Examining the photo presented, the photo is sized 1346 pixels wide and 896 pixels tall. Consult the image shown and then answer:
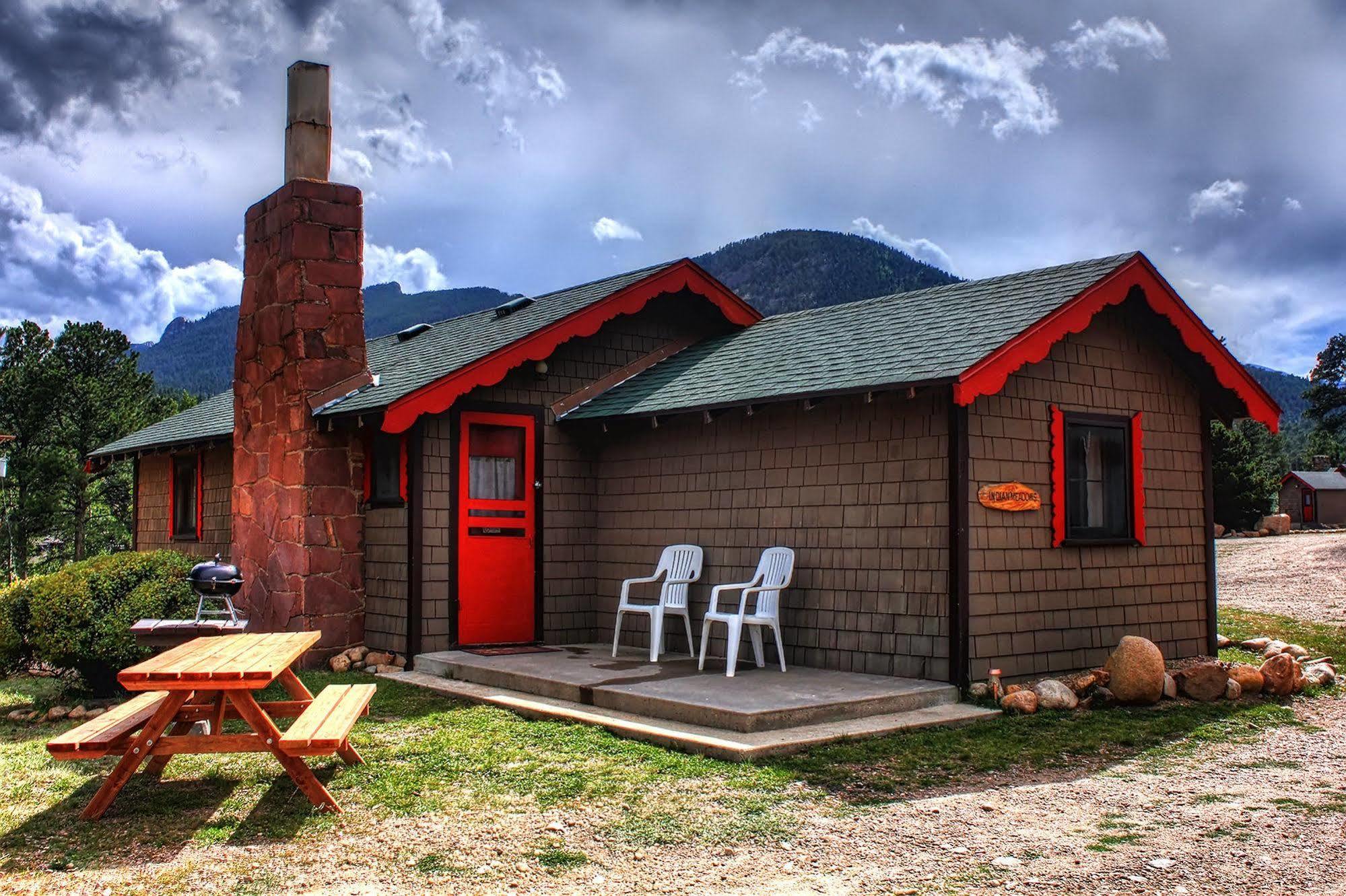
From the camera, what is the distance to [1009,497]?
7.73 metres

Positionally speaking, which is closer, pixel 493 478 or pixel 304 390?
pixel 304 390

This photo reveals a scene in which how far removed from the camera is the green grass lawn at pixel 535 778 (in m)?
4.48

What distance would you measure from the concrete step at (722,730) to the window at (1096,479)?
2.01 metres

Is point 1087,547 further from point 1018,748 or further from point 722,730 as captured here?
point 722,730

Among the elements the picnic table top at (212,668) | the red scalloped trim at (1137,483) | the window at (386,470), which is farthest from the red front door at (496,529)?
the red scalloped trim at (1137,483)

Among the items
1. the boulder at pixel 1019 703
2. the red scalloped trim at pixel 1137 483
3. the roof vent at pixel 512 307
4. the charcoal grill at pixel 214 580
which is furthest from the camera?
the roof vent at pixel 512 307

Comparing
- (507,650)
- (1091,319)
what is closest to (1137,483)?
(1091,319)

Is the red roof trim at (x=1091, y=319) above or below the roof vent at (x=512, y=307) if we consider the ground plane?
below

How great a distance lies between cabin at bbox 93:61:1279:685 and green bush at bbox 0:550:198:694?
1270mm

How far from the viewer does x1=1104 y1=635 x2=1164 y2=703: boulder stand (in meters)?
7.30

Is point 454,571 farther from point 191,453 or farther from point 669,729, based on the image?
point 191,453

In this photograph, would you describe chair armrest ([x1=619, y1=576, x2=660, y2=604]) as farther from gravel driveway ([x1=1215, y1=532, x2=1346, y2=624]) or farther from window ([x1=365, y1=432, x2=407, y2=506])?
gravel driveway ([x1=1215, y1=532, x2=1346, y2=624])

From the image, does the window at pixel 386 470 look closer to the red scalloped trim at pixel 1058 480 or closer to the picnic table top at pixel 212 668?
the picnic table top at pixel 212 668

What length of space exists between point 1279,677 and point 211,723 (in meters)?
7.05
